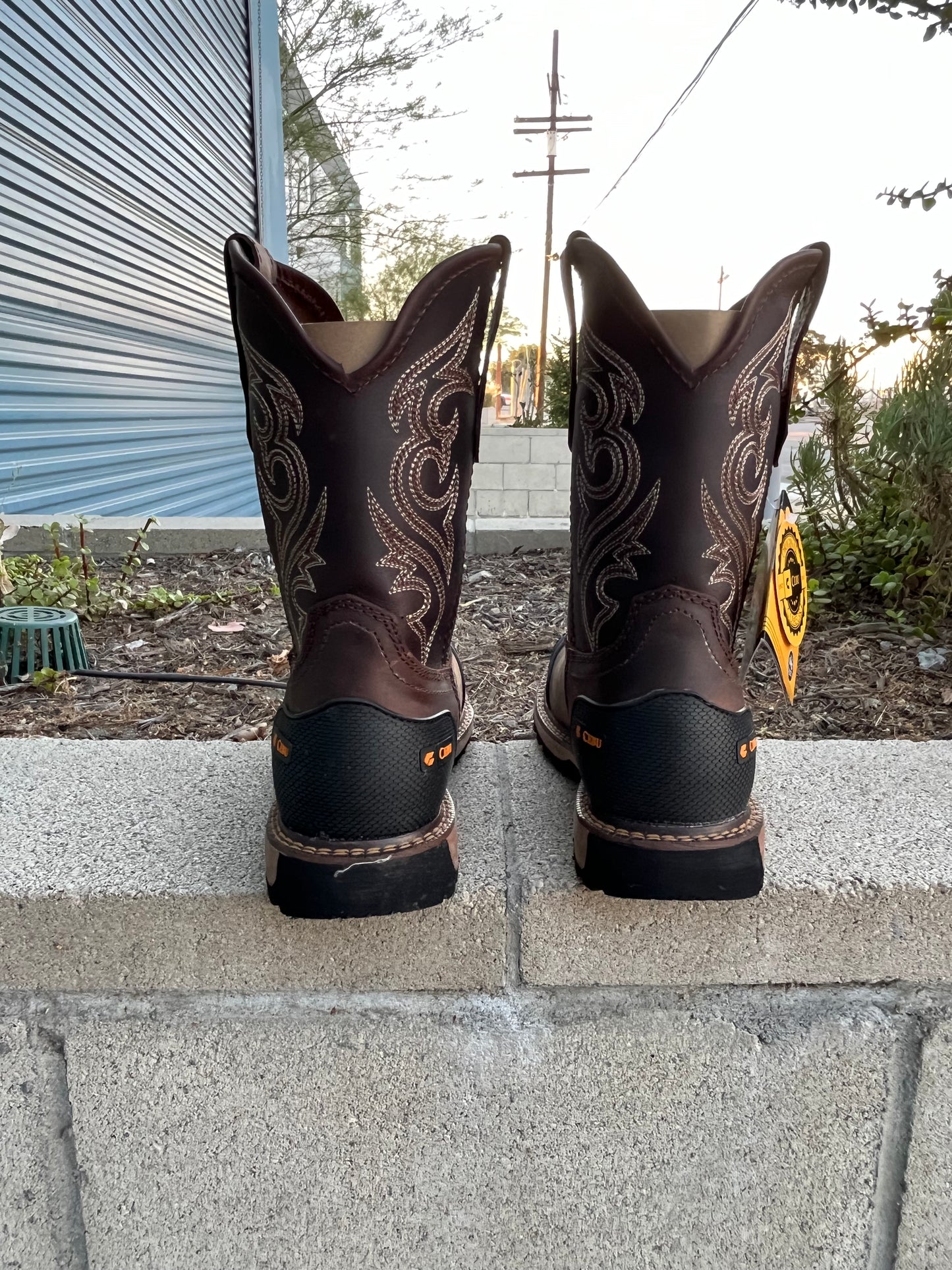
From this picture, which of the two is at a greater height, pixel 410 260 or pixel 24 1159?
pixel 410 260

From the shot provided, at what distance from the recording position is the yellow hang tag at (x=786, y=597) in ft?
3.45

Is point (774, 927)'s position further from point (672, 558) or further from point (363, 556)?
point (363, 556)

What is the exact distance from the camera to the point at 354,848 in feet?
2.86

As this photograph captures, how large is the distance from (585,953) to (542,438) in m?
8.44


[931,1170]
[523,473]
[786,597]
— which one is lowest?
[931,1170]

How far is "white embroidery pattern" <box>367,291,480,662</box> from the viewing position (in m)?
0.95

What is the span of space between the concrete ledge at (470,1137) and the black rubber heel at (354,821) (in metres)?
0.21

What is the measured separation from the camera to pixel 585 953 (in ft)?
3.24

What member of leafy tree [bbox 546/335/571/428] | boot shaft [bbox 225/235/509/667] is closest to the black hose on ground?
boot shaft [bbox 225/235/509/667]

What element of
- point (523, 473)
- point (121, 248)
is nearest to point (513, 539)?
point (121, 248)

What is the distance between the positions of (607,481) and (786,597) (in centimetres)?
29

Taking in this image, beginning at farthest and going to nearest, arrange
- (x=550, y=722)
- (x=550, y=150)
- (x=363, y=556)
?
(x=550, y=150), (x=550, y=722), (x=363, y=556)

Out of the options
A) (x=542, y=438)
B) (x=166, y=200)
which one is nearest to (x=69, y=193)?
(x=166, y=200)

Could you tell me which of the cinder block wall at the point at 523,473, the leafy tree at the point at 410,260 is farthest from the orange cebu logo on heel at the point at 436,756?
the leafy tree at the point at 410,260
